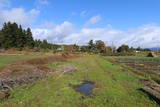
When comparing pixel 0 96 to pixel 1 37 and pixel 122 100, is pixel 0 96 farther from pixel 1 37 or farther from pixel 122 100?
pixel 1 37

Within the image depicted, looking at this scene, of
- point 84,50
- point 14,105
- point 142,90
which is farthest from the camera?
point 84,50

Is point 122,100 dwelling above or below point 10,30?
below

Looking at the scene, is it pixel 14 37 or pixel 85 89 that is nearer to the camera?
pixel 85 89

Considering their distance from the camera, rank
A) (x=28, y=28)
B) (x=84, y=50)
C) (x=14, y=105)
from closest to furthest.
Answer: (x=14, y=105)
(x=28, y=28)
(x=84, y=50)

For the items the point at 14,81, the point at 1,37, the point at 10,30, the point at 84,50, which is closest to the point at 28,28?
the point at 10,30

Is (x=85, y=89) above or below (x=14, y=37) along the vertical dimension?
below

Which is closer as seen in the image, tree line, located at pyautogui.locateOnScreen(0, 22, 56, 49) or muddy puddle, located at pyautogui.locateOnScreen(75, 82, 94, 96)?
muddy puddle, located at pyautogui.locateOnScreen(75, 82, 94, 96)

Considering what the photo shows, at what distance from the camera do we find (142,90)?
A: 887cm

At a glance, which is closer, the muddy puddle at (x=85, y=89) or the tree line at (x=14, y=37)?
the muddy puddle at (x=85, y=89)

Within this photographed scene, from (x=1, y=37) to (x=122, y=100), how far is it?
205 feet

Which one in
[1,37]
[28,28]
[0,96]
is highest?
[28,28]

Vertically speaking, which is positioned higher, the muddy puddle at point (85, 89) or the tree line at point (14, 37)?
the tree line at point (14, 37)

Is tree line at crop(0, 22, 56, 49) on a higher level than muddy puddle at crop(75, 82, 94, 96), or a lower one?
higher

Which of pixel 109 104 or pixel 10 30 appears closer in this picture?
pixel 109 104
